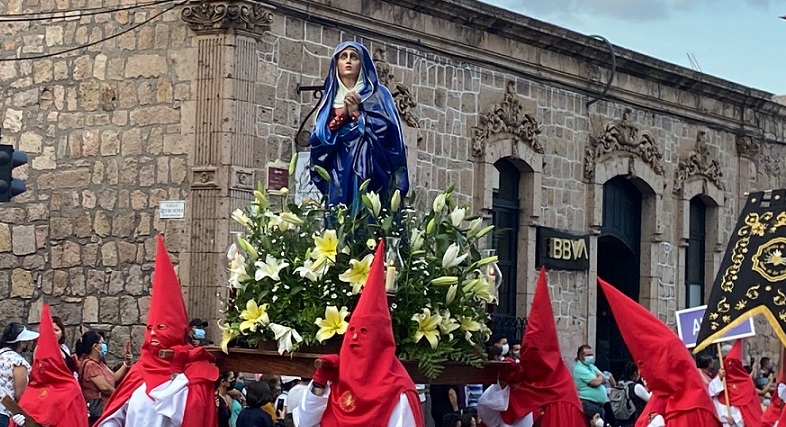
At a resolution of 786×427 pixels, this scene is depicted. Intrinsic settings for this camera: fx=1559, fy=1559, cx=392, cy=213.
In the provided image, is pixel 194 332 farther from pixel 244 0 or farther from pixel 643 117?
pixel 643 117

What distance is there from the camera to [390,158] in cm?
940

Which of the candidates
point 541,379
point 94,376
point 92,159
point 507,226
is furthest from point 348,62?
point 507,226

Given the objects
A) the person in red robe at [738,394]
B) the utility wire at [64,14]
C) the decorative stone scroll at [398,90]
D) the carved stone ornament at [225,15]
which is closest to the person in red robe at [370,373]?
the person in red robe at [738,394]

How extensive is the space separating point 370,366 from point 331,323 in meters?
0.49

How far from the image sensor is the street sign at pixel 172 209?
1625 cm

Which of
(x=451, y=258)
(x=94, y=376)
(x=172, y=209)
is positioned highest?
(x=172, y=209)

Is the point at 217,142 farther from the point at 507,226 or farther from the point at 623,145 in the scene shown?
the point at 623,145

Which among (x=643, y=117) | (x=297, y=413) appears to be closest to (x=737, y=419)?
(x=297, y=413)

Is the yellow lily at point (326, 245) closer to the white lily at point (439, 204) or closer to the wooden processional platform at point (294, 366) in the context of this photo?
the wooden processional platform at point (294, 366)

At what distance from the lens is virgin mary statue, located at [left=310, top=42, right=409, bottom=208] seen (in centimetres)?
933

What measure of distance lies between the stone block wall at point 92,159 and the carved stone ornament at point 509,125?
4.87 meters

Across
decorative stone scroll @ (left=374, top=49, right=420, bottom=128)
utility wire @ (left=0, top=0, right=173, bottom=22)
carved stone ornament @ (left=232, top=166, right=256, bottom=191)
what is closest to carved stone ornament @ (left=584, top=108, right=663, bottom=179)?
decorative stone scroll @ (left=374, top=49, right=420, bottom=128)

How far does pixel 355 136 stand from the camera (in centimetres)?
936

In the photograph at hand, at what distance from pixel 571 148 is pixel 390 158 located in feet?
42.0
